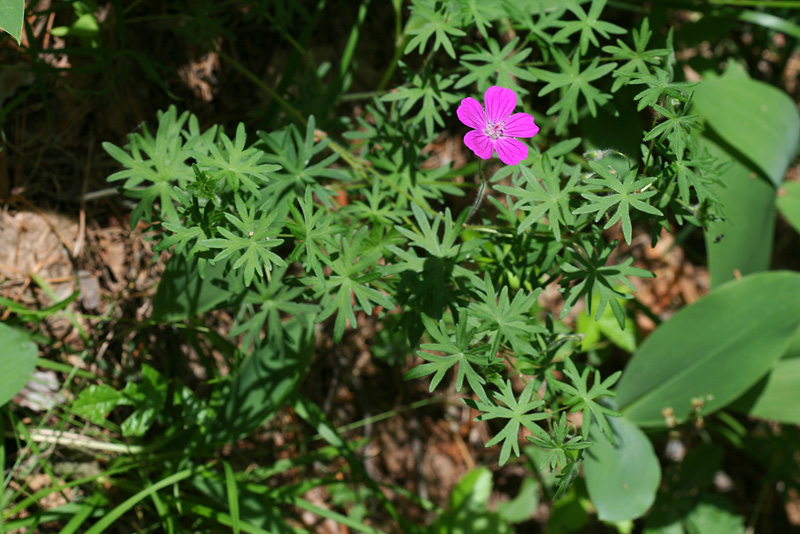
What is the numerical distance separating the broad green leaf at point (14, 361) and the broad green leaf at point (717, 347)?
6.50 feet

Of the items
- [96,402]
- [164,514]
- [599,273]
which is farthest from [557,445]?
[96,402]

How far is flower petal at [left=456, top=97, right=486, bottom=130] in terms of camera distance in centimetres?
127

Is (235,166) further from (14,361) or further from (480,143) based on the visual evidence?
(14,361)

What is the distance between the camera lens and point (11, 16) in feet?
4.14

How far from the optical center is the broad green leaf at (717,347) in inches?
87.4

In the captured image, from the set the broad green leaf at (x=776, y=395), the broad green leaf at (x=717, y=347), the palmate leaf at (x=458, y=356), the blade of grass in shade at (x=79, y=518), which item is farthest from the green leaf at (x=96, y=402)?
the broad green leaf at (x=776, y=395)

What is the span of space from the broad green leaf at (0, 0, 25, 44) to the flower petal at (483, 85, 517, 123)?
38.8 inches

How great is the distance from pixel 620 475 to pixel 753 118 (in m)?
1.49

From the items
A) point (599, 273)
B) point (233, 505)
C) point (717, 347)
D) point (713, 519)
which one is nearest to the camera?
point (599, 273)

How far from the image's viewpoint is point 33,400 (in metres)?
1.92

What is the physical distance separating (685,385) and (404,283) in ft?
4.45

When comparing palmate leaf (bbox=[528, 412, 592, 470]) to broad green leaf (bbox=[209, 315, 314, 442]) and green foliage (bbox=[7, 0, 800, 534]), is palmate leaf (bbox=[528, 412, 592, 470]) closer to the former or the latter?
green foliage (bbox=[7, 0, 800, 534])

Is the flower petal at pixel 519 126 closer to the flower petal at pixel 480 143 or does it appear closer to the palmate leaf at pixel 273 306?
the flower petal at pixel 480 143

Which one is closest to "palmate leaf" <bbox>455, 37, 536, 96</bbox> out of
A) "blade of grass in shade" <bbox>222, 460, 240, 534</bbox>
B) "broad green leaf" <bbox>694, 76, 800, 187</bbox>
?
"broad green leaf" <bbox>694, 76, 800, 187</bbox>
